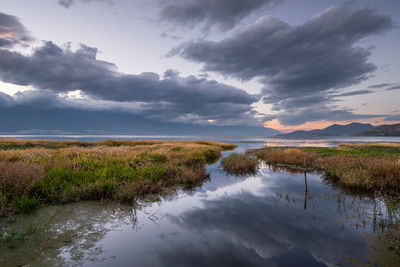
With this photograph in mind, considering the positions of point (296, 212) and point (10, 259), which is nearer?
point (10, 259)

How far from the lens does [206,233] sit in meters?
5.45

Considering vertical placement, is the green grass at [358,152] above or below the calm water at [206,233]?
above

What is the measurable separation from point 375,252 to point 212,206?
5.18m

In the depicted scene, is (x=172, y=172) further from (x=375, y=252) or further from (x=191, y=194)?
(x=375, y=252)

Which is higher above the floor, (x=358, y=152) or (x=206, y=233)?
(x=358, y=152)

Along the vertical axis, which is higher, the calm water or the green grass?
the green grass

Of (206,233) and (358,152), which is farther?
(358,152)

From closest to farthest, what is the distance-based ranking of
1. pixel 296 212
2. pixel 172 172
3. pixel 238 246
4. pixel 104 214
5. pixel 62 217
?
pixel 238 246
pixel 62 217
pixel 104 214
pixel 296 212
pixel 172 172

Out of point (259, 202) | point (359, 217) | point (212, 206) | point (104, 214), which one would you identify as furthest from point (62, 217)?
point (359, 217)

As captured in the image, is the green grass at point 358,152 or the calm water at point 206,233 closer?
the calm water at point 206,233

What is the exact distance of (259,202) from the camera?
27.5ft

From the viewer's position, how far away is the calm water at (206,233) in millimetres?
4129

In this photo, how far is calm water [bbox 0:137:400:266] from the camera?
4.13 m

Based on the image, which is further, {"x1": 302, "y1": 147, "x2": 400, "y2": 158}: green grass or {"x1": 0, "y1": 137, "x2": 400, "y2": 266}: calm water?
{"x1": 302, "y1": 147, "x2": 400, "y2": 158}: green grass
